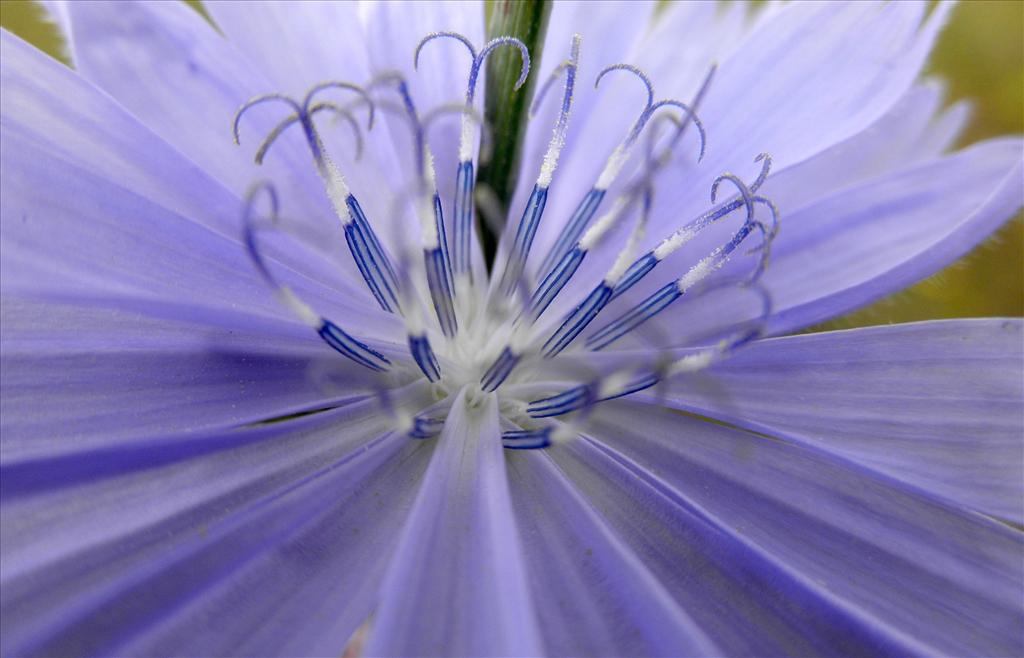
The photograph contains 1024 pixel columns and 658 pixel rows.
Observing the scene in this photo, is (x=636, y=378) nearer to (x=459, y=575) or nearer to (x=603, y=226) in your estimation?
(x=603, y=226)

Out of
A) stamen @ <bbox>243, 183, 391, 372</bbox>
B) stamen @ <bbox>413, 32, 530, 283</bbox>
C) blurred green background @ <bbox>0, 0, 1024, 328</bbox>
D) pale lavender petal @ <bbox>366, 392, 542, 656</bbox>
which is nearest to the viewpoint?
pale lavender petal @ <bbox>366, 392, 542, 656</bbox>

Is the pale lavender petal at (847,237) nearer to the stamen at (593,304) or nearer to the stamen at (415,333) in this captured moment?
the stamen at (593,304)

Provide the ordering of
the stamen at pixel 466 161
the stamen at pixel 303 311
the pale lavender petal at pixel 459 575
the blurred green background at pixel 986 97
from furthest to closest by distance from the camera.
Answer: the blurred green background at pixel 986 97
the stamen at pixel 466 161
the stamen at pixel 303 311
the pale lavender petal at pixel 459 575

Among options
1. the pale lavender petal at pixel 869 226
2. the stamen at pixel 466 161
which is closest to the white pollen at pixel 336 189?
the stamen at pixel 466 161

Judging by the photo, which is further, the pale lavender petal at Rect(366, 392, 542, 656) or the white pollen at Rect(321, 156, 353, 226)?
the white pollen at Rect(321, 156, 353, 226)

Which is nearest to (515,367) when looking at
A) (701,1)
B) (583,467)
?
(583,467)

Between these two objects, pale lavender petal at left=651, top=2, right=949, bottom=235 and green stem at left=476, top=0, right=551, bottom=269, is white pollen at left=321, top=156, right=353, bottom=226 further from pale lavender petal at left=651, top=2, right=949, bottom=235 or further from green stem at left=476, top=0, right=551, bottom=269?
pale lavender petal at left=651, top=2, right=949, bottom=235

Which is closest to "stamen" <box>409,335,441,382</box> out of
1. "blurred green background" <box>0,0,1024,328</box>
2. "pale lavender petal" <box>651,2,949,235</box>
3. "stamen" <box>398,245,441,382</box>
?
"stamen" <box>398,245,441,382</box>

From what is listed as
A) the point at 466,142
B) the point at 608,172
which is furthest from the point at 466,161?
the point at 608,172
